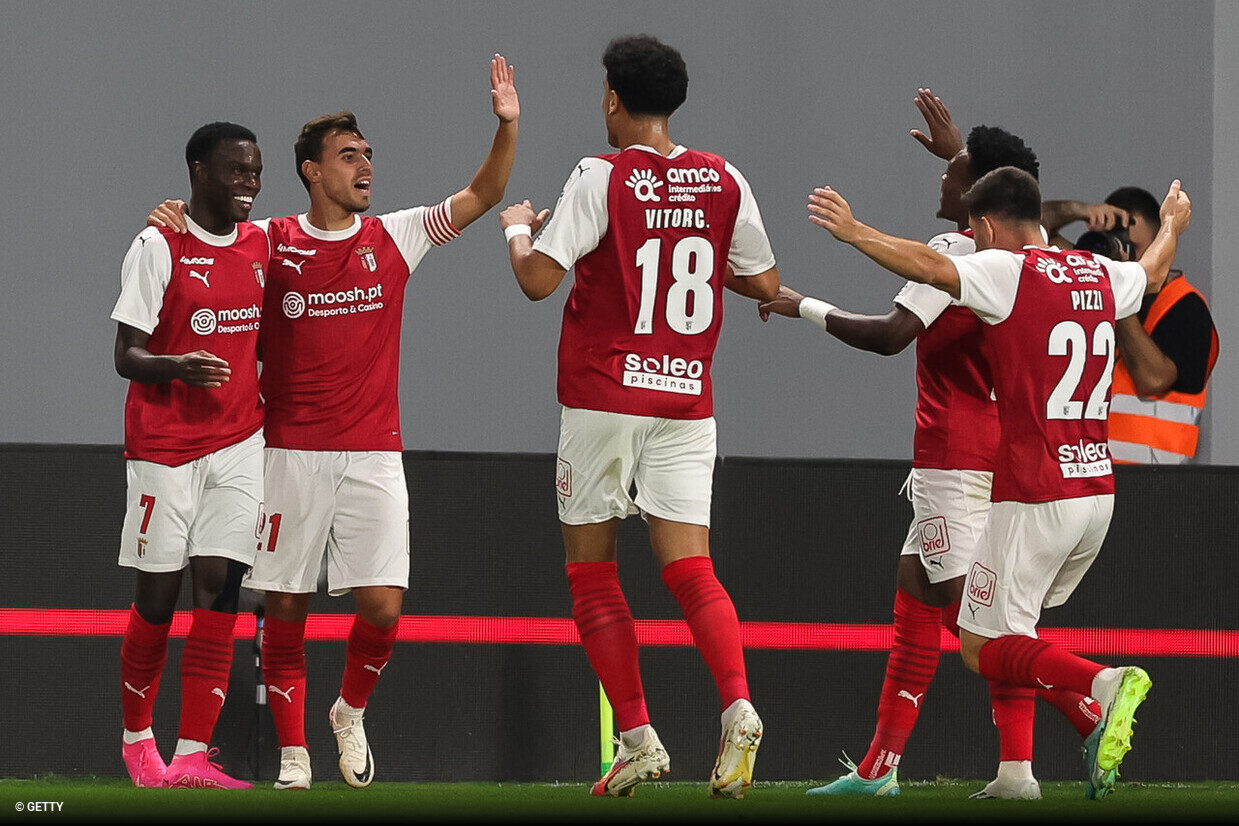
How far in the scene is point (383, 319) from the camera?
189 inches

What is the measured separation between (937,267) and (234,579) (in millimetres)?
2343

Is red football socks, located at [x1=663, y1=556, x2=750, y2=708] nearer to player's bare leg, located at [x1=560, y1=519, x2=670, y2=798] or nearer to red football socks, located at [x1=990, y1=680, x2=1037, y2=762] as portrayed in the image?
player's bare leg, located at [x1=560, y1=519, x2=670, y2=798]

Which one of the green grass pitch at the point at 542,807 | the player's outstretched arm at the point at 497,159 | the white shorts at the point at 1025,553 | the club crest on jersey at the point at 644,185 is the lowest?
the green grass pitch at the point at 542,807

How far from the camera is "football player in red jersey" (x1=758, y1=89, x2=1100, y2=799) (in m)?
4.56

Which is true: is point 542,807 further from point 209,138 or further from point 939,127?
point 939,127

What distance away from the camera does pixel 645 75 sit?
405cm

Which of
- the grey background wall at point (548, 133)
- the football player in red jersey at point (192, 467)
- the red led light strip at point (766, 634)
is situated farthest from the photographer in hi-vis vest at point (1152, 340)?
the football player in red jersey at point (192, 467)

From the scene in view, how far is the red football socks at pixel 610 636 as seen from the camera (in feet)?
12.9

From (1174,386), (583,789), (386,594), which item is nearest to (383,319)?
(386,594)

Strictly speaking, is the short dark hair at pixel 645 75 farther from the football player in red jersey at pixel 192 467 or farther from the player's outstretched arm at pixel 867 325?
Result: the football player in red jersey at pixel 192 467

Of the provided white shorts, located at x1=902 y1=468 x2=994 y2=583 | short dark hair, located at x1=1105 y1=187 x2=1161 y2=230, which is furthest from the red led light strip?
short dark hair, located at x1=1105 y1=187 x2=1161 y2=230

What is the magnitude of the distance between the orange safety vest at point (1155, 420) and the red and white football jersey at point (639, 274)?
3628mm

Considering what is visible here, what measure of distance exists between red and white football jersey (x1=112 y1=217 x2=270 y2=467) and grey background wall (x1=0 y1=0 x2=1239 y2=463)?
95.9 inches

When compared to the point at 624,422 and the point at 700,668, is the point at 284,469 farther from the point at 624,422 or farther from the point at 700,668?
the point at 700,668
